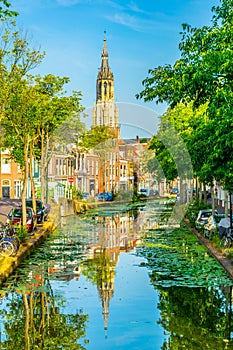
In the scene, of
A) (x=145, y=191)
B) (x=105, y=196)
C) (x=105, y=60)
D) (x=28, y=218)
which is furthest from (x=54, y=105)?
(x=105, y=60)

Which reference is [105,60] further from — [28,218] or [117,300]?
[117,300]

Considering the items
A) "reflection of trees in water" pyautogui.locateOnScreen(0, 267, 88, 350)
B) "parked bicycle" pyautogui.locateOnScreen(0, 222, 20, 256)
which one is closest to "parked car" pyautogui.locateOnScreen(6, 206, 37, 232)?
"parked bicycle" pyautogui.locateOnScreen(0, 222, 20, 256)

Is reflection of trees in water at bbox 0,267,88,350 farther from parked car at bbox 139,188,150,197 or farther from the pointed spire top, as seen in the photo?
the pointed spire top

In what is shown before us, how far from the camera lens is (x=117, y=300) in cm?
1448

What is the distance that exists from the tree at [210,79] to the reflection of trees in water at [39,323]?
19.3 feet

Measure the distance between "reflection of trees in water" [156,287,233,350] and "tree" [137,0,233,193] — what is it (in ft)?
12.3

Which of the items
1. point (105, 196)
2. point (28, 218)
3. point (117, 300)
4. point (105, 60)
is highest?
point (105, 60)

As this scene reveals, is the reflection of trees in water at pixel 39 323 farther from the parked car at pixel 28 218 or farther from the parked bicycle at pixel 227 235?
the parked car at pixel 28 218

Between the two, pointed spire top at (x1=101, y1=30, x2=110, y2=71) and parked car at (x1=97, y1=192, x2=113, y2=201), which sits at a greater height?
pointed spire top at (x1=101, y1=30, x2=110, y2=71)

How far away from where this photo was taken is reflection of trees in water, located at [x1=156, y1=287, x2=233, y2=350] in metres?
10.7

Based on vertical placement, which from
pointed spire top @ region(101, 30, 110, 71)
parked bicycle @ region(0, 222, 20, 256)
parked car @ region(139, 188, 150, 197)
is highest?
pointed spire top @ region(101, 30, 110, 71)

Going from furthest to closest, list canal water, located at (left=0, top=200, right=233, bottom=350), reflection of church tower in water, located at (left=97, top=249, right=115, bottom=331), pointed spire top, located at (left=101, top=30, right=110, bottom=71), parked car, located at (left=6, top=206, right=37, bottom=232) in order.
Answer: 1. pointed spire top, located at (left=101, top=30, right=110, bottom=71)
2. parked car, located at (left=6, top=206, right=37, bottom=232)
3. reflection of church tower in water, located at (left=97, top=249, right=115, bottom=331)
4. canal water, located at (left=0, top=200, right=233, bottom=350)

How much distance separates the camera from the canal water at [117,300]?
35.9 feet

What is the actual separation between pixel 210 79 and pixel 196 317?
5906mm
